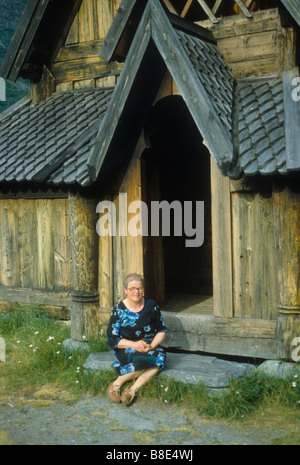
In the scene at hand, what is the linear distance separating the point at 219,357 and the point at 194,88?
3088 millimetres

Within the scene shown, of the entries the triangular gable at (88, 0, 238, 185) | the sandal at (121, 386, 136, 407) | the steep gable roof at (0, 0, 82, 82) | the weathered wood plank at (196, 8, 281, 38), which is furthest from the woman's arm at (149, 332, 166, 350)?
the steep gable roof at (0, 0, 82, 82)

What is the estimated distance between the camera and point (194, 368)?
228 inches

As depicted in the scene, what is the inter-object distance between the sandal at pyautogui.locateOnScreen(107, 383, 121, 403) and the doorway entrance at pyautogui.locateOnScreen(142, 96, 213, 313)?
1.74m

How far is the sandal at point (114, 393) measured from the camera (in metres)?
5.51

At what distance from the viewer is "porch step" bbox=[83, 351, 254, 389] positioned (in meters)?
5.50

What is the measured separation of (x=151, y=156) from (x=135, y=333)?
278 cm

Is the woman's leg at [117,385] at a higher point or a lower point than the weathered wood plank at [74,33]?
lower

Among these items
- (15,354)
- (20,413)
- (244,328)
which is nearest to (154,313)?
(244,328)

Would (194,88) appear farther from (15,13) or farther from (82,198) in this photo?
(15,13)

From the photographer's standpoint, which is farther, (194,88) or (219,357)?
(219,357)

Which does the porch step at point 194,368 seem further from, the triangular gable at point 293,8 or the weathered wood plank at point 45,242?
the triangular gable at point 293,8

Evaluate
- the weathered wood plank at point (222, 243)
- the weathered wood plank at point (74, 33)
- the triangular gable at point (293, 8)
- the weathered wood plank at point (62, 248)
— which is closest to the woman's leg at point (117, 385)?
the weathered wood plank at point (222, 243)

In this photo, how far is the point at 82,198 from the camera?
6887 mm

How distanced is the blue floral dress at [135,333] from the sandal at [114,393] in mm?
157
